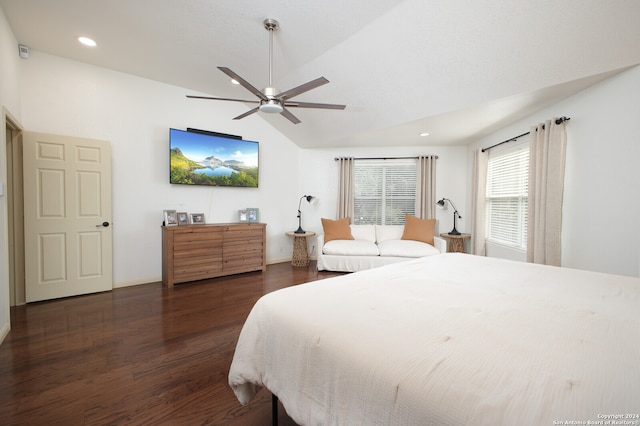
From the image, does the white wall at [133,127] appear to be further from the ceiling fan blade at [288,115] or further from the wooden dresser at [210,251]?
the ceiling fan blade at [288,115]

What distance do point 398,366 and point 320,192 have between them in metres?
4.68

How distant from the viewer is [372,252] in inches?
163

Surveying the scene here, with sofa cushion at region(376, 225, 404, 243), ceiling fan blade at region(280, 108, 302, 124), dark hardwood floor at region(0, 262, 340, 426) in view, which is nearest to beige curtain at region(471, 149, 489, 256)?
sofa cushion at region(376, 225, 404, 243)

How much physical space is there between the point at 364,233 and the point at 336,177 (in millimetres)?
1279

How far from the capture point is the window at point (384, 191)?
5156 millimetres

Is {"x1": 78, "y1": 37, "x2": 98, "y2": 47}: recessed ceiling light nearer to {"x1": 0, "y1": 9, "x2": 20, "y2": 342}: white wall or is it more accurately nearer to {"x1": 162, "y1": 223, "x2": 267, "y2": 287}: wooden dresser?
{"x1": 0, "y1": 9, "x2": 20, "y2": 342}: white wall

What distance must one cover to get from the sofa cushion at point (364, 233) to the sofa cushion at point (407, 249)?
1.60 ft

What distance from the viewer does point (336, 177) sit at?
5.29m

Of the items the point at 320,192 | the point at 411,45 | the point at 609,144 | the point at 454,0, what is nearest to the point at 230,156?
the point at 320,192

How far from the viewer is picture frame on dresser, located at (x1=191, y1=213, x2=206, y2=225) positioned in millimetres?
3979

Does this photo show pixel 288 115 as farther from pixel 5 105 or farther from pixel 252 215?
pixel 5 105

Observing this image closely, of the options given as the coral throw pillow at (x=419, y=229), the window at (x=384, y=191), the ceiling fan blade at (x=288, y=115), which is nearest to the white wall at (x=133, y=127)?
the ceiling fan blade at (x=288, y=115)

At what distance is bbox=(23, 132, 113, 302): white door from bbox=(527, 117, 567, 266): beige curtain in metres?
5.12

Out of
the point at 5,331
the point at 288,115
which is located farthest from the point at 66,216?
the point at 288,115
